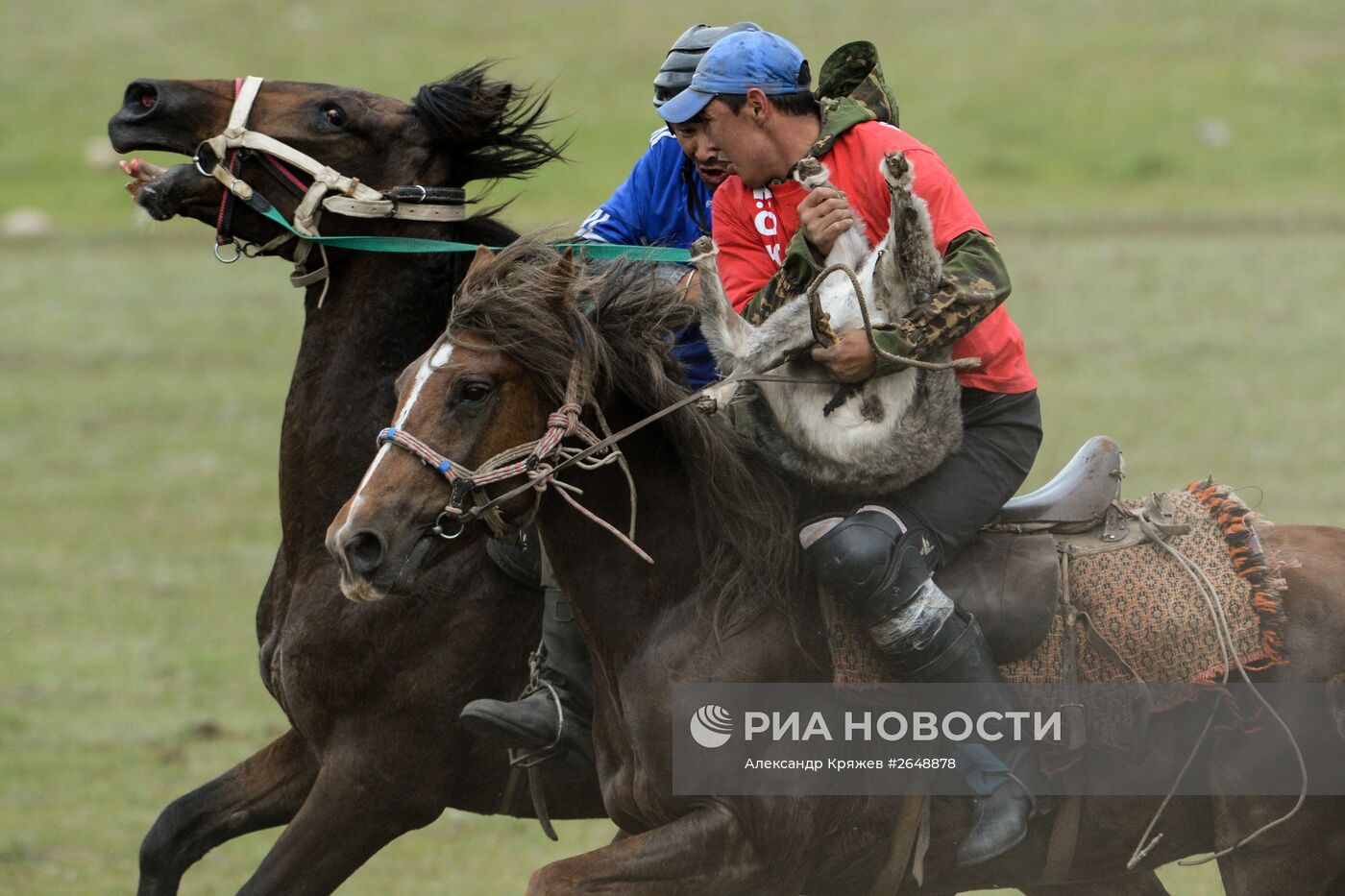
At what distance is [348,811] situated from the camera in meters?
5.10

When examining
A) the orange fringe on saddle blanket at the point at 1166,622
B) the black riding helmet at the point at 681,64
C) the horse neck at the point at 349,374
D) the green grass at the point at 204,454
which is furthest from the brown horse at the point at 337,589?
the green grass at the point at 204,454

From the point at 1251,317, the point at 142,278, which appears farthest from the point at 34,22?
the point at 1251,317

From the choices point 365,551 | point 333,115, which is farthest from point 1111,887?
point 333,115

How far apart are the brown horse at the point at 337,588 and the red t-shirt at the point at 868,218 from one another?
97 cm

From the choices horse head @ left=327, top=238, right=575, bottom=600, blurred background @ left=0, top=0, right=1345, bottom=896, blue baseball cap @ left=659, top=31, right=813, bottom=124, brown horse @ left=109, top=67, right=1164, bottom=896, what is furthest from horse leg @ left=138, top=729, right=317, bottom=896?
blue baseball cap @ left=659, top=31, right=813, bottom=124

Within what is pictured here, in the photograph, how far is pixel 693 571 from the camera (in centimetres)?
457

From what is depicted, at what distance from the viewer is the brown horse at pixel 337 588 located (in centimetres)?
512

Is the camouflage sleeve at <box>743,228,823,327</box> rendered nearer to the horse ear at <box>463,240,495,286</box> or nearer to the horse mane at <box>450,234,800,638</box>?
the horse mane at <box>450,234,800,638</box>

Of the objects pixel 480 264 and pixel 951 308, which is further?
pixel 480 264

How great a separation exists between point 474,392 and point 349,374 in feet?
3.87

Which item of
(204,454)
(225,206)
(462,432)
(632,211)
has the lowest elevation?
(204,454)

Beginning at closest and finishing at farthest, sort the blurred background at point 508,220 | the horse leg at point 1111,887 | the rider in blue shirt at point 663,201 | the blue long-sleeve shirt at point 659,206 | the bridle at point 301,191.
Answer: the horse leg at point 1111,887 → the bridle at point 301,191 → the rider in blue shirt at point 663,201 → the blue long-sleeve shirt at point 659,206 → the blurred background at point 508,220

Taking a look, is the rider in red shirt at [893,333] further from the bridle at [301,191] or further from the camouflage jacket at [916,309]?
the bridle at [301,191]

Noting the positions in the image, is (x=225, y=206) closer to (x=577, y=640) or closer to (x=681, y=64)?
(x=681, y=64)
